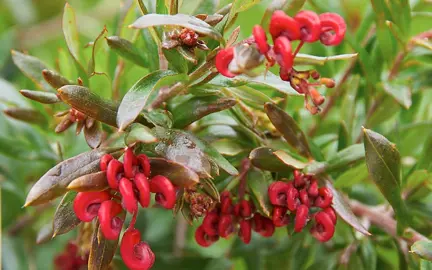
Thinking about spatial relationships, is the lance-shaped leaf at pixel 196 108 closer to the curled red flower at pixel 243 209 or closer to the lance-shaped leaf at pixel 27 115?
the curled red flower at pixel 243 209

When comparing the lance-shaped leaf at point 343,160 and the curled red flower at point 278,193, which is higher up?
the curled red flower at point 278,193

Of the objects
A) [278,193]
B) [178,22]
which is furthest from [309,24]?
[278,193]

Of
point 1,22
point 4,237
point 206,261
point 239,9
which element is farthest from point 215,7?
point 1,22

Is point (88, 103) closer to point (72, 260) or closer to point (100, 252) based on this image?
point (100, 252)

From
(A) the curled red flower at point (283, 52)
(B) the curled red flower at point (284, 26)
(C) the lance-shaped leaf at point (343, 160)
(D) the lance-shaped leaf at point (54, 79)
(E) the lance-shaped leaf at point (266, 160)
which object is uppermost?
(B) the curled red flower at point (284, 26)

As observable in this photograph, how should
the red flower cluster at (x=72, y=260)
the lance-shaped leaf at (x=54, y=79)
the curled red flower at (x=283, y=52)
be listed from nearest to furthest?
the curled red flower at (x=283, y=52)
the lance-shaped leaf at (x=54, y=79)
the red flower cluster at (x=72, y=260)

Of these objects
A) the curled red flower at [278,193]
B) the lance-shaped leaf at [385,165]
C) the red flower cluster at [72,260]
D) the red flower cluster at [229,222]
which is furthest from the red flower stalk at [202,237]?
the red flower cluster at [72,260]
